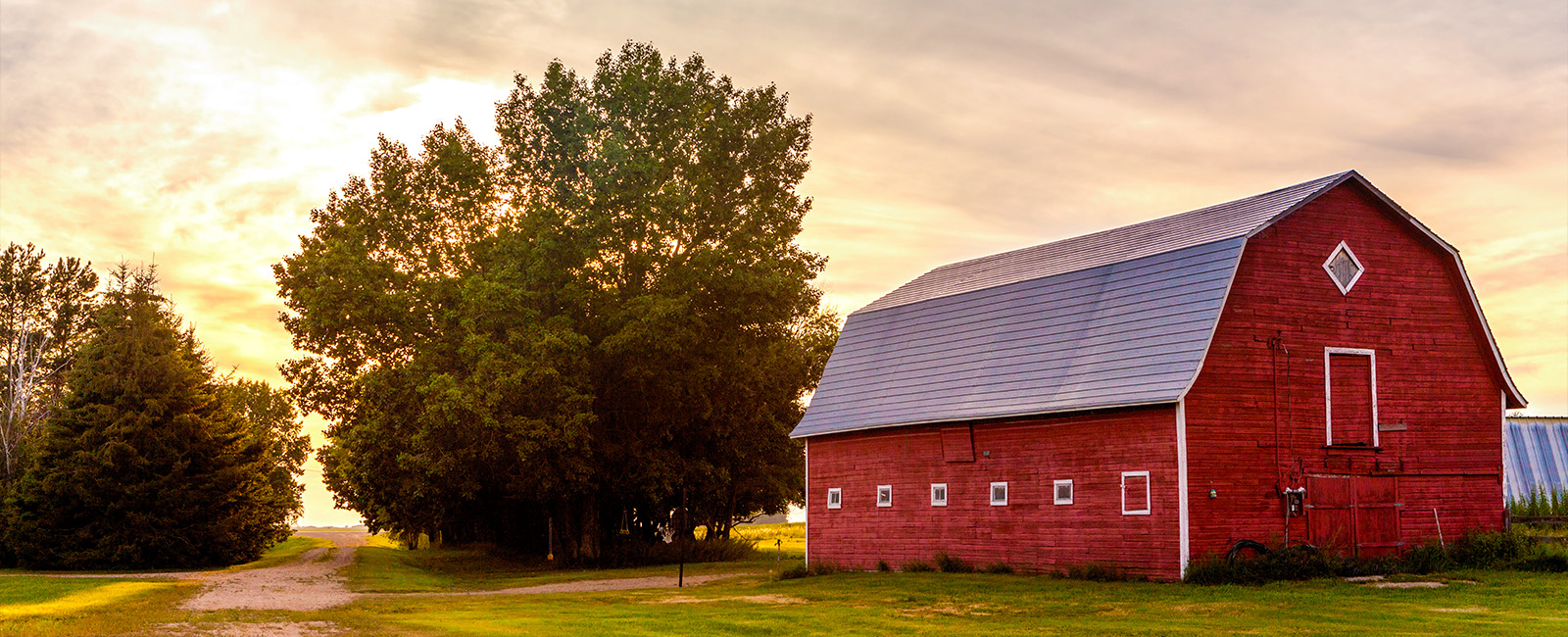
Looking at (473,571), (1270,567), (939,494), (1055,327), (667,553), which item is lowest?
(473,571)

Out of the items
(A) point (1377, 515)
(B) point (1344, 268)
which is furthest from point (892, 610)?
(B) point (1344, 268)

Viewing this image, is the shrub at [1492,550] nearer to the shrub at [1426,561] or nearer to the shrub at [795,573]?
the shrub at [1426,561]

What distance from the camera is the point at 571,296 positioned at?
137 ft

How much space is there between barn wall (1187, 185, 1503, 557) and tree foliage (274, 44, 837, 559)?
58.4 feet

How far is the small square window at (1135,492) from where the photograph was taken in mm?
26906

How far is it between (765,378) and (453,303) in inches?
424

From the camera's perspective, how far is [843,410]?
3516cm

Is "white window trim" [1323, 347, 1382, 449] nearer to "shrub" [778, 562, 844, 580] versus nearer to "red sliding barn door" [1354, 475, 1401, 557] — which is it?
"red sliding barn door" [1354, 475, 1401, 557]

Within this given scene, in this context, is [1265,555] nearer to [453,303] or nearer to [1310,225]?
[1310,225]

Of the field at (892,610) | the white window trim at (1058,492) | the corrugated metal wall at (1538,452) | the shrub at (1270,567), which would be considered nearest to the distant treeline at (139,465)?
the field at (892,610)

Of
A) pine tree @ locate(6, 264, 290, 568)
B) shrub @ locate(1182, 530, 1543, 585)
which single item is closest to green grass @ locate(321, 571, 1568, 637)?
shrub @ locate(1182, 530, 1543, 585)

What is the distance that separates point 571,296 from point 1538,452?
2940 centimetres

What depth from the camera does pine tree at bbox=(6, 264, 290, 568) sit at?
1670 inches

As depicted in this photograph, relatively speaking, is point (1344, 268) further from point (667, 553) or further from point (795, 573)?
point (667, 553)
